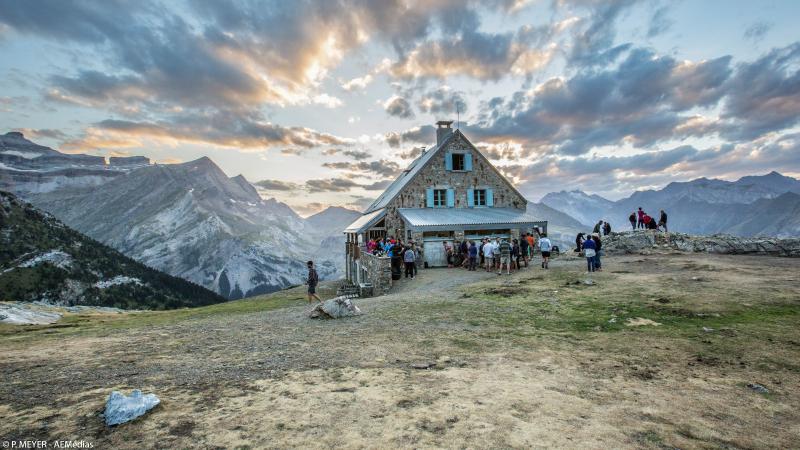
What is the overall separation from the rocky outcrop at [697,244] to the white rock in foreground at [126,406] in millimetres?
27225

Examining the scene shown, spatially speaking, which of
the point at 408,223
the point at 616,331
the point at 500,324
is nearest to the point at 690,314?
the point at 616,331

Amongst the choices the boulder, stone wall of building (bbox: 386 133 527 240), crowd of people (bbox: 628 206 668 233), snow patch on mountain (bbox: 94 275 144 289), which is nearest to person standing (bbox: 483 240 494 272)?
stone wall of building (bbox: 386 133 527 240)

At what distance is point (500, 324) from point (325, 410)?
240 inches

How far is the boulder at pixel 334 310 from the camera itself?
36.3ft

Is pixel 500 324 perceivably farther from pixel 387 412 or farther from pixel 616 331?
pixel 387 412

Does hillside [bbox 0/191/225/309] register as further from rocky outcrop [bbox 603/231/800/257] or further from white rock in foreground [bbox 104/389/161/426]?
rocky outcrop [bbox 603/231/800/257]

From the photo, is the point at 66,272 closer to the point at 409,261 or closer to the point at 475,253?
the point at 409,261

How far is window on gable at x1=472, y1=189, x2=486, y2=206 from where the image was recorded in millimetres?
30142

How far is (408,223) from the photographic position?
2506cm

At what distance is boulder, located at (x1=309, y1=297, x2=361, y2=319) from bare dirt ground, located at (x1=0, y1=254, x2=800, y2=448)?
0.82 meters

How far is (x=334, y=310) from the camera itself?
11117 mm

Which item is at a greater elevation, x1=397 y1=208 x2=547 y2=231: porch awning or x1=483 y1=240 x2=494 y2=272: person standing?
x1=397 y1=208 x2=547 y2=231: porch awning

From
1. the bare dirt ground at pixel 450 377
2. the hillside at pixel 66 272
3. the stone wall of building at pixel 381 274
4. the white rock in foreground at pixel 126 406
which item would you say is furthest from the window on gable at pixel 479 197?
the hillside at pixel 66 272

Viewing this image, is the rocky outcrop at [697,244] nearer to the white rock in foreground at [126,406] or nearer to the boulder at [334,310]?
the boulder at [334,310]
